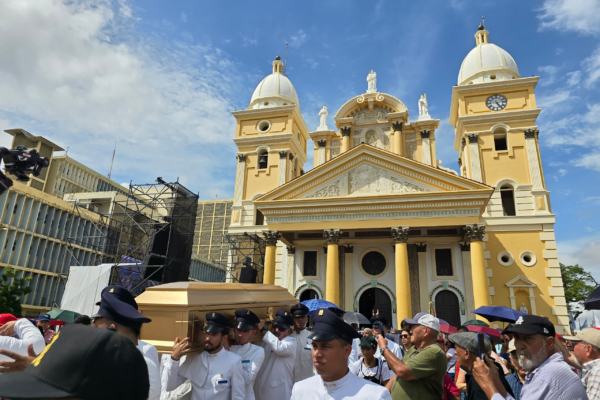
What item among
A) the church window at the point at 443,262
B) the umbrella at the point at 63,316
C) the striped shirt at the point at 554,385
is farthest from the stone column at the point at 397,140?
the striped shirt at the point at 554,385

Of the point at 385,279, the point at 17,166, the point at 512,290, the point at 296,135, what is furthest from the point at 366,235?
the point at 17,166

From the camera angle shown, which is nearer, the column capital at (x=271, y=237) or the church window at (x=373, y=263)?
the column capital at (x=271, y=237)

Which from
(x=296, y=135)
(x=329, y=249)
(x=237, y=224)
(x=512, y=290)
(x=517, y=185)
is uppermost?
(x=296, y=135)

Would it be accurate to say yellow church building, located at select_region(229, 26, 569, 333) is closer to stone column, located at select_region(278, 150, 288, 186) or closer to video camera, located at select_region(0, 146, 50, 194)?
stone column, located at select_region(278, 150, 288, 186)

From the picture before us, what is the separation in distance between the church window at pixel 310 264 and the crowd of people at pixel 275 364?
641 inches

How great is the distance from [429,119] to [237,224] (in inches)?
550

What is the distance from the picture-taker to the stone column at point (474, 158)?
70.9ft

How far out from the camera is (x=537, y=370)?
10.1 ft

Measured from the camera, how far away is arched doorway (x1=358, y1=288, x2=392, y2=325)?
20109mm

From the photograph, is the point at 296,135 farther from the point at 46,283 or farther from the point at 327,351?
the point at 327,351

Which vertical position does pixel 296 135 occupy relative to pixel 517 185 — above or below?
above

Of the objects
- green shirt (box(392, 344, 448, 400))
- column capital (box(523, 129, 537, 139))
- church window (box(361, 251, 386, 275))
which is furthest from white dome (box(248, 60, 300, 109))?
green shirt (box(392, 344, 448, 400))

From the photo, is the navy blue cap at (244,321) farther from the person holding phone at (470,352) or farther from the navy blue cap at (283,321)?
the person holding phone at (470,352)

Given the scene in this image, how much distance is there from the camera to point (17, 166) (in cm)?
603
